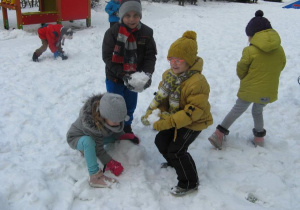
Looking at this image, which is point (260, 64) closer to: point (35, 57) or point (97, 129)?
point (97, 129)

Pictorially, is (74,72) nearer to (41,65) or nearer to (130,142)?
(41,65)

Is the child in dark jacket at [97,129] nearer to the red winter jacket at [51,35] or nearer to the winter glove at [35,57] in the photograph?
the winter glove at [35,57]

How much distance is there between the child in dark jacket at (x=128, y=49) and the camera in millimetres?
3021

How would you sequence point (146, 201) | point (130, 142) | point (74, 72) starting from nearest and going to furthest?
point (146, 201)
point (130, 142)
point (74, 72)

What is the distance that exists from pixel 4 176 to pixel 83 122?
907 millimetres

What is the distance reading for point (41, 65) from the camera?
6.08 metres

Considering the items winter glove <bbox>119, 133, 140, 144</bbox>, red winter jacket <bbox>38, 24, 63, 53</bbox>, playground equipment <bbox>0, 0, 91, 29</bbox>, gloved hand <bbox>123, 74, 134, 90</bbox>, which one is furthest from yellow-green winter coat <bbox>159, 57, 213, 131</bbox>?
playground equipment <bbox>0, 0, 91, 29</bbox>

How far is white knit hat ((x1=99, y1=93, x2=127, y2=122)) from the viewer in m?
2.62

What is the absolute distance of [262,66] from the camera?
3.20 metres

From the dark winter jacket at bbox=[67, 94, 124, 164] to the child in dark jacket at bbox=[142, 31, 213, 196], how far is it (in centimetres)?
50

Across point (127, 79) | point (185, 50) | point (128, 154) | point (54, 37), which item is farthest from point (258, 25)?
point (54, 37)

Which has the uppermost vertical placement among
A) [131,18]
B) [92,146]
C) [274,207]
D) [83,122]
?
[131,18]

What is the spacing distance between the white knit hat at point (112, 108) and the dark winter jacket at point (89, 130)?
7.1 inches

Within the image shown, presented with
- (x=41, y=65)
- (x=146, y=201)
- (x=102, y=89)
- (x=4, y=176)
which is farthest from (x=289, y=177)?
(x=41, y=65)
